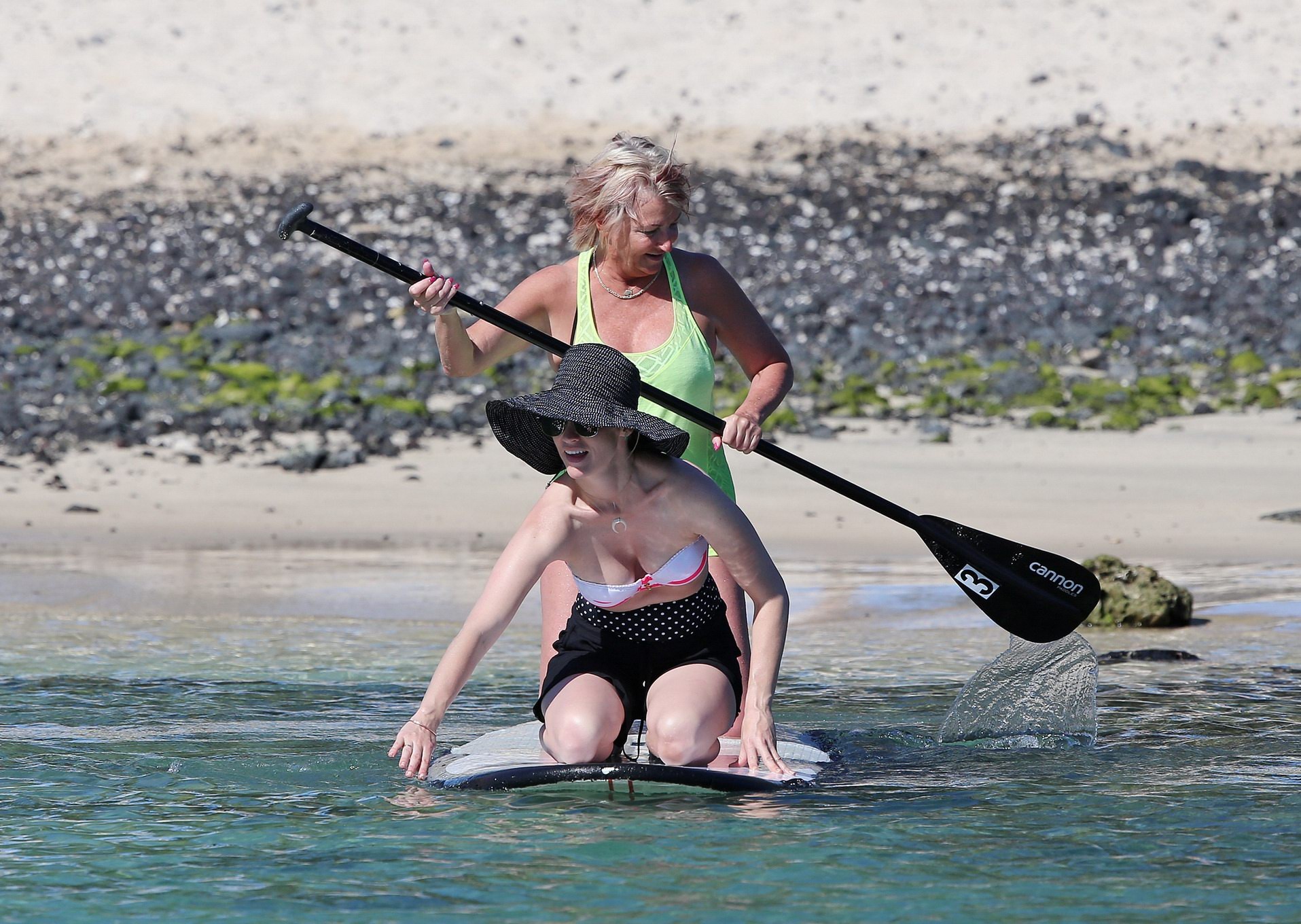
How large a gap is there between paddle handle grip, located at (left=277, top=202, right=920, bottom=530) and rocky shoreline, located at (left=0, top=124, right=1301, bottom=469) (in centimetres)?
657

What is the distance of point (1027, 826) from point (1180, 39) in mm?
27946

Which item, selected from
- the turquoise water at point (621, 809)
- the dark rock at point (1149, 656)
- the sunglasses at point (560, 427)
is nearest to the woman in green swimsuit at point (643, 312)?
the sunglasses at point (560, 427)

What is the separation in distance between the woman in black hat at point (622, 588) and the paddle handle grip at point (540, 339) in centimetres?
24

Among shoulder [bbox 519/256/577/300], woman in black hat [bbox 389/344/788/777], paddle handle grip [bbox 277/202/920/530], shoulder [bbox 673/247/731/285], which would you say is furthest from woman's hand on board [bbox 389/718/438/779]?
shoulder [bbox 673/247/731/285]

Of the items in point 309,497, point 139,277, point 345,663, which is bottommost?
point 345,663

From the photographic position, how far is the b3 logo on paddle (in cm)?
576

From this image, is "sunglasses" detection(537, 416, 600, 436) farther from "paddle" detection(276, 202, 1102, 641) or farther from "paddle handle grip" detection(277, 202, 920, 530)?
"paddle" detection(276, 202, 1102, 641)

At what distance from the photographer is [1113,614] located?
7.86 metres

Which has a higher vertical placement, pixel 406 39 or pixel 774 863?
pixel 406 39

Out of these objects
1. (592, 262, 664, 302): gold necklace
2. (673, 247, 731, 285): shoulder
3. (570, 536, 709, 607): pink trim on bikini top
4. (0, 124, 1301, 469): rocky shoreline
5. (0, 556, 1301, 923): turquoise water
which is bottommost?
(0, 556, 1301, 923): turquoise water

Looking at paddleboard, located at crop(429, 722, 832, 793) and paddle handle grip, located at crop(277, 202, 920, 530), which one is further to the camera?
paddle handle grip, located at crop(277, 202, 920, 530)

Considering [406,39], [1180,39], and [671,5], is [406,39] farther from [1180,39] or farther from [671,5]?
[1180,39]

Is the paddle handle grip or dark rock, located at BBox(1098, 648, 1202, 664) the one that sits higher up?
the paddle handle grip

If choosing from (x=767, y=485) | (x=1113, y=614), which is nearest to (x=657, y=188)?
(x=1113, y=614)
